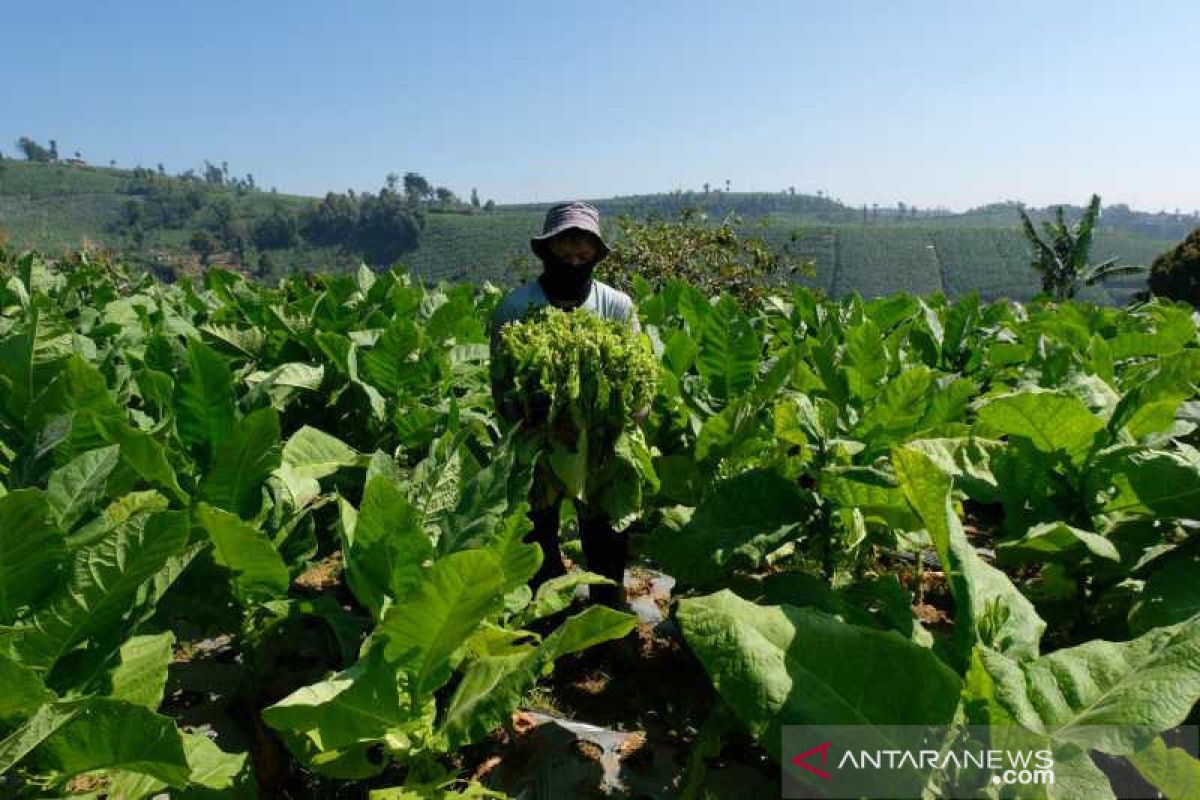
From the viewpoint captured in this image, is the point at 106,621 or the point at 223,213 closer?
the point at 106,621

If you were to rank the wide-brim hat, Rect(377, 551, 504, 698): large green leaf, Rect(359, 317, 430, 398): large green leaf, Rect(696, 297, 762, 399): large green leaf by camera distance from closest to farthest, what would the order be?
Rect(377, 551, 504, 698): large green leaf
the wide-brim hat
Rect(696, 297, 762, 399): large green leaf
Rect(359, 317, 430, 398): large green leaf

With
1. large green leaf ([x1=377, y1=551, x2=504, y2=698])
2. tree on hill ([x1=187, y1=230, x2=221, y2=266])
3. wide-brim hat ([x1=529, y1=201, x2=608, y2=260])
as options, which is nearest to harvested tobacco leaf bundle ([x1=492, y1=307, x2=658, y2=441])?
wide-brim hat ([x1=529, y1=201, x2=608, y2=260])

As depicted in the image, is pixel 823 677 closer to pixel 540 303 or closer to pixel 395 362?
pixel 540 303

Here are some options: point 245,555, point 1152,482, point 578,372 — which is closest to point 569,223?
point 578,372

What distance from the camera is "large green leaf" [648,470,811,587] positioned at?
2172 millimetres

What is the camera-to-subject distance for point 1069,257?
2720cm

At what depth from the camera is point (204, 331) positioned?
4191mm

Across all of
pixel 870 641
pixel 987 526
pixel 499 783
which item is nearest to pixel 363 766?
pixel 499 783

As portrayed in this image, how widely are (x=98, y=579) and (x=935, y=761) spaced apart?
167 cm

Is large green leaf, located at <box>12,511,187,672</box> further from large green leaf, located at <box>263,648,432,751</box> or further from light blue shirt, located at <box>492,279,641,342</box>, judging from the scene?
light blue shirt, located at <box>492,279,641,342</box>

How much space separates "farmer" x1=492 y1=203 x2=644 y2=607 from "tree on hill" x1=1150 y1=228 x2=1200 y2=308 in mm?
35949

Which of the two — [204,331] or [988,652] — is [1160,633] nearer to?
[988,652]

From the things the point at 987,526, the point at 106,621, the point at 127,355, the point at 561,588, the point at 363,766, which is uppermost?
the point at 127,355

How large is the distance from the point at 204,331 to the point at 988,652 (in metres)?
4.19
